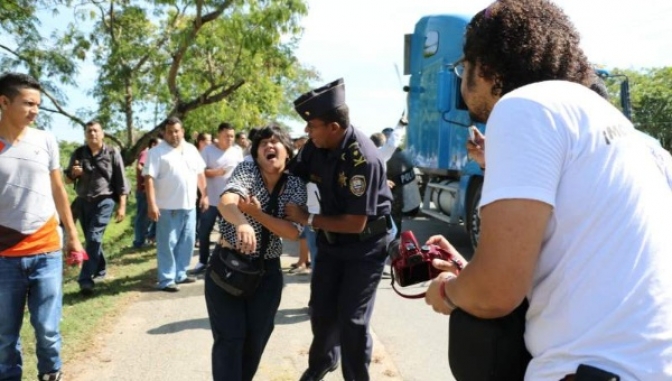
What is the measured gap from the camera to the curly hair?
1468 mm

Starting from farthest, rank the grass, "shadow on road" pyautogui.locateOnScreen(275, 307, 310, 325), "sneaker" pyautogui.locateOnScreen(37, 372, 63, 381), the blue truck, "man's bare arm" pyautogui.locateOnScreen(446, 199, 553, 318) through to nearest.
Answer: the blue truck < "shadow on road" pyautogui.locateOnScreen(275, 307, 310, 325) < the grass < "sneaker" pyautogui.locateOnScreen(37, 372, 63, 381) < "man's bare arm" pyautogui.locateOnScreen(446, 199, 553, 318)

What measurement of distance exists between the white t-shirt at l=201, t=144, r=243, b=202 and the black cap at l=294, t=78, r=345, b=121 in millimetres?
4732

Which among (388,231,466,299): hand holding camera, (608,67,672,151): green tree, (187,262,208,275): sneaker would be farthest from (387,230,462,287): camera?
(608,67,672,151): green tree

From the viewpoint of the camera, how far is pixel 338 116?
347cm

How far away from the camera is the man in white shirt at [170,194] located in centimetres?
673

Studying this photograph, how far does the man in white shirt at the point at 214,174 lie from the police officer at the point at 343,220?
4364 millimetres

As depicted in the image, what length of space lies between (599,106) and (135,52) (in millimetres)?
12607

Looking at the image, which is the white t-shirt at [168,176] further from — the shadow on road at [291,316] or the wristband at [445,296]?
the wristband at [445,296]

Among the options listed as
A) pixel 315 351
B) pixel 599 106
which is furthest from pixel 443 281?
pixel 315 351

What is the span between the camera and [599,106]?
4.53ft

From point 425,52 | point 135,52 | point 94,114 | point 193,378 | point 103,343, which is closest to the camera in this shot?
point 193,378

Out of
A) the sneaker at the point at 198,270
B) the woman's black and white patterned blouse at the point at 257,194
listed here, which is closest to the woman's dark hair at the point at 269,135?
the woman's black and white patterned blouse at the point at 257,194

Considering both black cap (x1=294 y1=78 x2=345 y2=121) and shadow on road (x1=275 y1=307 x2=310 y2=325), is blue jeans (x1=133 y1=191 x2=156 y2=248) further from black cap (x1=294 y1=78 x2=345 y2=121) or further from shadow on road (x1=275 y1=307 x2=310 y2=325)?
black cap (x1=294 y1=78 x2=345 y2=121)

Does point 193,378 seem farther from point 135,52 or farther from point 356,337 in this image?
point 135,52
